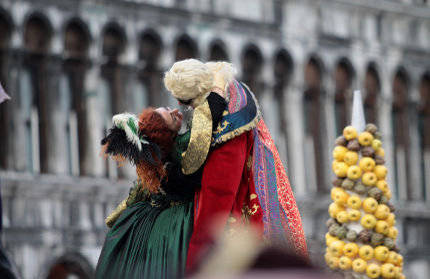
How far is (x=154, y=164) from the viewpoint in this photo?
4500 mm

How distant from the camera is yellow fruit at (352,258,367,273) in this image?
757cm

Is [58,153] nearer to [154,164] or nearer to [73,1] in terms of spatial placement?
[73,1]

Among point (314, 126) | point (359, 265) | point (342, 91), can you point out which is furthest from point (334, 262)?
point (342, 91)

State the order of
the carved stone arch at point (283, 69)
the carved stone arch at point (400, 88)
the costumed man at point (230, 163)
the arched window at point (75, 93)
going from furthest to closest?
1. the carved stone arch at point (400, 88)
2. the carved stone arch at point (283, 69)
3. the arched window at point (75, 93)
4. the costumed man at point (230, 163)

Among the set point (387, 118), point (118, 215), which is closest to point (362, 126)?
point (118, 215)

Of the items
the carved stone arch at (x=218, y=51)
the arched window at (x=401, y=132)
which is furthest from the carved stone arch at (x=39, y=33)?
the arched window at (x=401, y=132)

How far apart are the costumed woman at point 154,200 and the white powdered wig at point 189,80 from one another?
0.07 metres

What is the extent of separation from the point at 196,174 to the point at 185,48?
1113 cm

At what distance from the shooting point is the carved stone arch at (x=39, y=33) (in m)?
13.7

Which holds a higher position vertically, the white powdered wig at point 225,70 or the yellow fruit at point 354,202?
the white powdered wig at point 225,70

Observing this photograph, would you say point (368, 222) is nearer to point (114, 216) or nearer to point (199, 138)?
point (114, 216)

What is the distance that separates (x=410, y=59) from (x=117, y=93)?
6.47 metres

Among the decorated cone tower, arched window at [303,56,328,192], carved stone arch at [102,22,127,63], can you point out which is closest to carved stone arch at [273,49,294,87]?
arched window at [303,56,328,192]

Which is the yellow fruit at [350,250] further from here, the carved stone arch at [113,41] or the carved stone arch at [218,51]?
the carved stone arch at [218,51]
